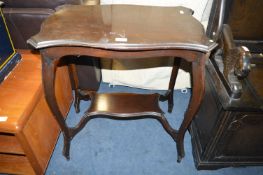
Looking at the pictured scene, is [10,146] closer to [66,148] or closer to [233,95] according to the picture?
[66,148]

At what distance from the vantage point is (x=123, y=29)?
0.95 m

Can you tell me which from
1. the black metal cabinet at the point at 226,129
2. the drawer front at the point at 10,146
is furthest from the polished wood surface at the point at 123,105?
the drawer front at the point at 10,146

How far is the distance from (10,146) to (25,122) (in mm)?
237

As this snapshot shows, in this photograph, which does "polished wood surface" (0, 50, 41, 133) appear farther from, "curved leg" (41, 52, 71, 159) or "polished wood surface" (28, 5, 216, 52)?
"polished wood surface" (28, 5, 216, 52)

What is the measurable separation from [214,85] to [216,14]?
379mm

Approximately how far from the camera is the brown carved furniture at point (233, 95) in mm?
1047

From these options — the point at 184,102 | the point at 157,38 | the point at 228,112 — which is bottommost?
the point at 184,102

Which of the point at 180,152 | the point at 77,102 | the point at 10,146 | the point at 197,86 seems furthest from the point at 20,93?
the point at 180,152

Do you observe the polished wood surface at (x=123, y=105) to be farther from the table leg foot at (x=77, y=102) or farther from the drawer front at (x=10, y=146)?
the drawer front at (x=10, y=146)

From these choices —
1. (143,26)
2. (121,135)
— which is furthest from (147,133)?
(143,26)

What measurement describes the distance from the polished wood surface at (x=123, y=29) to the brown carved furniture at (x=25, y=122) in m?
0.36

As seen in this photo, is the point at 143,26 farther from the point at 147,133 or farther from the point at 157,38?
the point at 147,133

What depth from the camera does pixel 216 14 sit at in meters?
1.19

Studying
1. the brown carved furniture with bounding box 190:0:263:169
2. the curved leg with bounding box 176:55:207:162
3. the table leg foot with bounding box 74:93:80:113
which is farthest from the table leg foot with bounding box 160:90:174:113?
the table leg foot with bounding box 74:93:80:113
